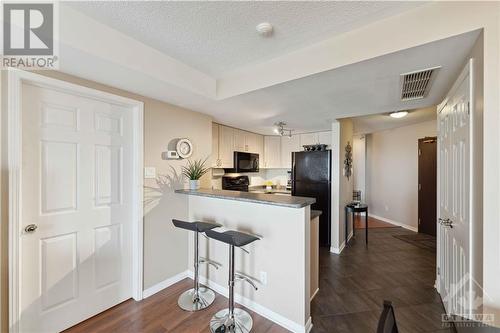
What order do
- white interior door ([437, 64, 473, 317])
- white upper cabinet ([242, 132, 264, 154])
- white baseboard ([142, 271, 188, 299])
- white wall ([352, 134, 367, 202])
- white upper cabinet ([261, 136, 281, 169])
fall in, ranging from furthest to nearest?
white wall ([352, 134, 367, 202]) → white upper cabinet ([261, 136, 281, 169]) → white upper cabinet ([242, 132, 264, 154]) → white baseboard ([142, 271, 188, 299]) → white interior door ([437, 64, 473, 317])

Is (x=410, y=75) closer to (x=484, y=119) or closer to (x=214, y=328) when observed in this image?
(x=484, y=119)

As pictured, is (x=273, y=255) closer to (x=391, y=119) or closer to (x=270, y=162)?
(x=270, y=162)

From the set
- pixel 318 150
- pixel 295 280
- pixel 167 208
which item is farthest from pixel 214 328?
pixel 318 150

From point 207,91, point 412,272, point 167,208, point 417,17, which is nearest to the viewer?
point 417,17

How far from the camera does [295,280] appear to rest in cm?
189

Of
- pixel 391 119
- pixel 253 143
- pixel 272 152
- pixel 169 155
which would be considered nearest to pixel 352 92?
pixel 169 155

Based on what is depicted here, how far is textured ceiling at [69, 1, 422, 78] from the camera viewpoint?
1367 millimetres

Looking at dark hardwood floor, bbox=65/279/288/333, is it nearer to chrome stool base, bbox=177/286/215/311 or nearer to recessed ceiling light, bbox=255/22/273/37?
chrome stool base, bbox=177/286/215/311

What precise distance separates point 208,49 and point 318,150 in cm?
275

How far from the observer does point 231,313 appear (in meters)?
1.97

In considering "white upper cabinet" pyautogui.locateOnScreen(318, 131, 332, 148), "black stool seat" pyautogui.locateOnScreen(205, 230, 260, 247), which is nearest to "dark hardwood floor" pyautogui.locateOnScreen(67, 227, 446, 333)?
"black stool seat" pyautogui.locateOnScreen(205, 230, 260, 247)

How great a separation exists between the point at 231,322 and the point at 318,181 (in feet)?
8.72

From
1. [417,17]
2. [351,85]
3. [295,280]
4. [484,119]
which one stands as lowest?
[295,280]

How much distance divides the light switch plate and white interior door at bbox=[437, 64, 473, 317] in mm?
2742
